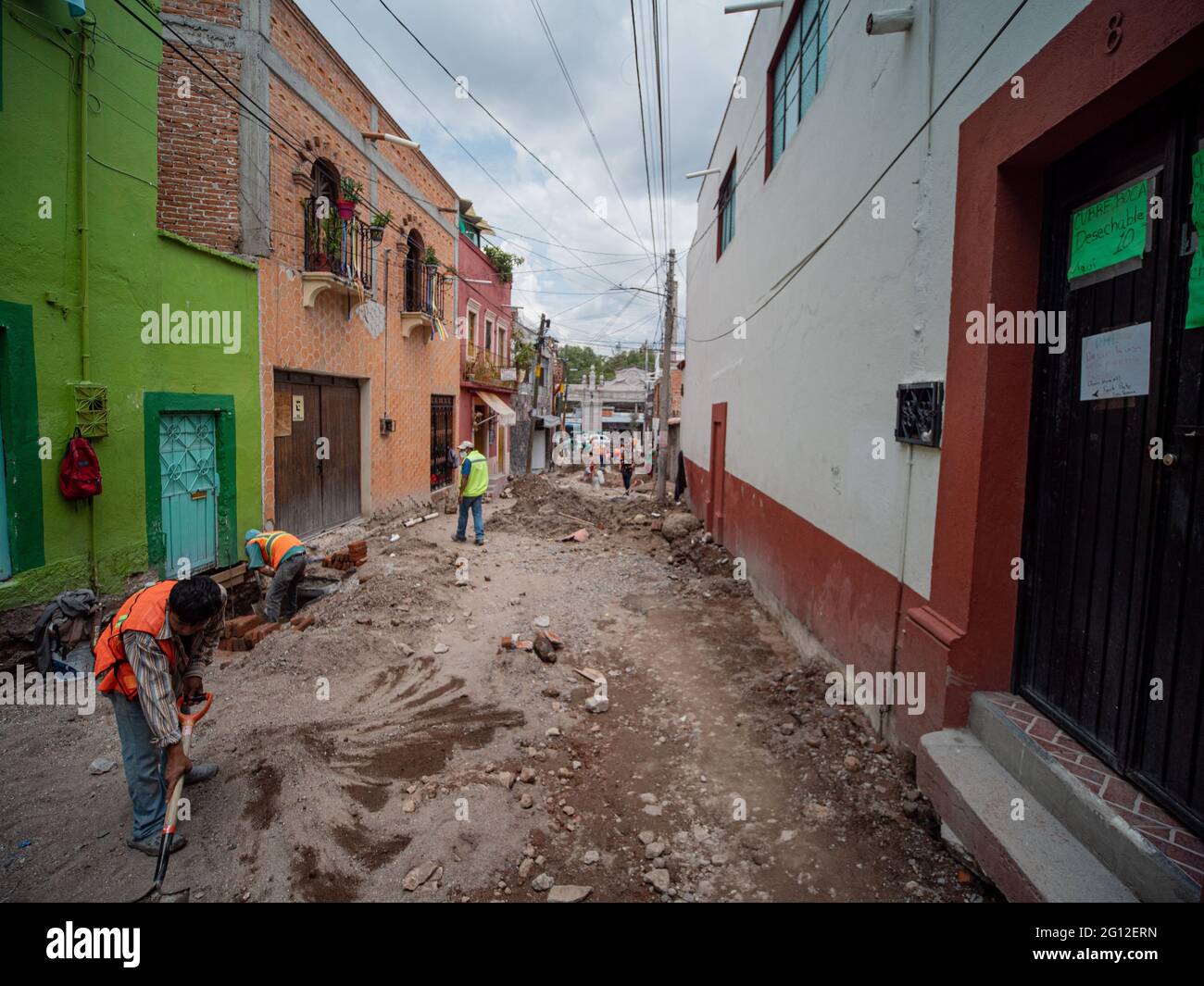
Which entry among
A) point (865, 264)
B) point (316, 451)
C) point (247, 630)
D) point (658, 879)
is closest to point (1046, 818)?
point (658, 879)

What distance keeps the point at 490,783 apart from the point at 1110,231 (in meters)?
4.07

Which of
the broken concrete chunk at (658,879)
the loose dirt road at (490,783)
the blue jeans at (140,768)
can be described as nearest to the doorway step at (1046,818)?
the loose dirt road at (490,783)

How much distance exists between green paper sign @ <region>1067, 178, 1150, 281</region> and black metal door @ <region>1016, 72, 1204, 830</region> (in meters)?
0.03

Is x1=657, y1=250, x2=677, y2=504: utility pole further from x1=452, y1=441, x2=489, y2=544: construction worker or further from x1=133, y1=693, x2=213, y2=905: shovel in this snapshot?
x1=133, y1=693, x2=213, y2=905: shovel

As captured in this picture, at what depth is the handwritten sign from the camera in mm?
2303

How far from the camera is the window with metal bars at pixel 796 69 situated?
5.99 metres

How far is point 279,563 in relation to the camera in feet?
22.3

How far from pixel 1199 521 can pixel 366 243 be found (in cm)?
1162

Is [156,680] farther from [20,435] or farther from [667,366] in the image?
[667,366]

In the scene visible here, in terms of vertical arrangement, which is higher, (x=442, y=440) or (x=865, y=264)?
(x=865, y=264)

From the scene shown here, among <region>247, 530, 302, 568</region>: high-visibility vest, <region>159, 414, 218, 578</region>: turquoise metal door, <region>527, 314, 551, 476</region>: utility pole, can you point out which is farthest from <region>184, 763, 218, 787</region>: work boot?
<region>527, 314, 551, 476</region>: utility pole

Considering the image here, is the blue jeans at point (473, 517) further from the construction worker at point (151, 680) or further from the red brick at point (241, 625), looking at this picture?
the construction worker at point (151, 680)
